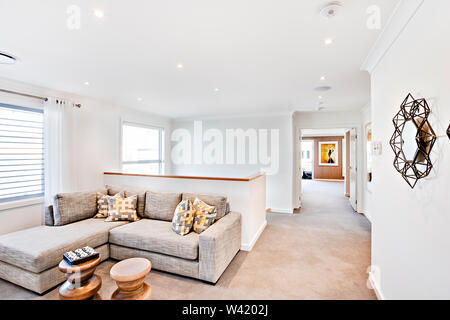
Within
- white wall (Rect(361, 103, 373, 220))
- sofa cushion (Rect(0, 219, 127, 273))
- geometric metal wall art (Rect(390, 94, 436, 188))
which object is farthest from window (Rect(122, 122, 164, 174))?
white wall (Rect(361, 103, 373, 220))

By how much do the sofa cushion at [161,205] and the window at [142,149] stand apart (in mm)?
1996

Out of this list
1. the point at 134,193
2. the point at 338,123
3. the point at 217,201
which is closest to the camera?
the point at 217,201

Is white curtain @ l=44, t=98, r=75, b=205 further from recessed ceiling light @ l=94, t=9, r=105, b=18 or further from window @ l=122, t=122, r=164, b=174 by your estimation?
recessed ceiling light @ l=94, t=9, r=105, b=18

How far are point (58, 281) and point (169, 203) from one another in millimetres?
1421

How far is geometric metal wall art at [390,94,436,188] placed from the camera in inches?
47.6

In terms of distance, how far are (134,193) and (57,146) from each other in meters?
1.45

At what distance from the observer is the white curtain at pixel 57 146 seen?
3336mm

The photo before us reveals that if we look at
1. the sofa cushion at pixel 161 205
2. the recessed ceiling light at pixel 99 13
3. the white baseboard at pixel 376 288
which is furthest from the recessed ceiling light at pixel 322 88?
the recessed ceiling light at pixel 99 13

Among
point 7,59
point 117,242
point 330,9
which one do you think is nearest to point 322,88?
point 330,9

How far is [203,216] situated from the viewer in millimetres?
2686

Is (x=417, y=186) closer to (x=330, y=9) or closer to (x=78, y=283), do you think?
(x=330, y=9)

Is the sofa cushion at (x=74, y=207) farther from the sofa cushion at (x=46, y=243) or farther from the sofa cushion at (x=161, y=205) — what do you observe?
the sofa cushion at (x=161, y=205)

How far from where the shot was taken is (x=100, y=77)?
9.61ft
